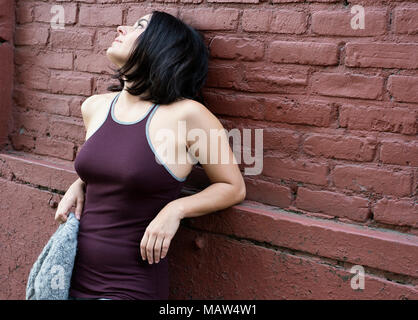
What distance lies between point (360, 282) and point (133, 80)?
134 centimetres

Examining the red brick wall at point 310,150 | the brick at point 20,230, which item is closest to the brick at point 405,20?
the red brick wall at point 310,150

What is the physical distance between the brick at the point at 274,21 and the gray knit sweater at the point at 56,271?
4.20 feet

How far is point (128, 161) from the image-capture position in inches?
73.0

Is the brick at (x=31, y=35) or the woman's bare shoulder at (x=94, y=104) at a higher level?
the brick at (x=31, y=35)

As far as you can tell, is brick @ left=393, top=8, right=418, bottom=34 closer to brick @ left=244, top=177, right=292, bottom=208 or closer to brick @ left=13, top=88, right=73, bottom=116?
brick @ left=244, top=177, right=292, bottom=208

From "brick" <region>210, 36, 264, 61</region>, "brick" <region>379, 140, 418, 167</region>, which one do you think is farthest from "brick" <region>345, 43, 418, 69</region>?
"brick" <region>210, 36, 264, 61</region>

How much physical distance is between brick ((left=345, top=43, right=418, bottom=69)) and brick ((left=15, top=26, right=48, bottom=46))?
6.47ft

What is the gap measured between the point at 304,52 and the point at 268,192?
27.1 inches

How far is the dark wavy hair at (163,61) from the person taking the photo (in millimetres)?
1992

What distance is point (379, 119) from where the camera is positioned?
6.31 feet

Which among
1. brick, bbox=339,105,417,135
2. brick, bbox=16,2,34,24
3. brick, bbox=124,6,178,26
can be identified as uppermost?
brick, bbox=16,2,34,24

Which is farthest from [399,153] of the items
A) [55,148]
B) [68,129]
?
[55,148]

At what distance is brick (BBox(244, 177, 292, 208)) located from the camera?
7.09 ft

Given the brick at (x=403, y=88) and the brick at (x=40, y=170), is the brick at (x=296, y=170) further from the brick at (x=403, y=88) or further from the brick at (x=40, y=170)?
the brick at (x=40, y=170)
